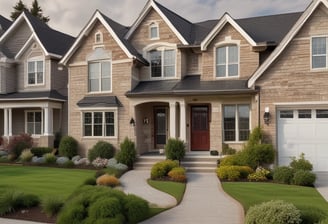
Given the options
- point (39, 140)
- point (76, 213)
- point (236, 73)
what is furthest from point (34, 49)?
point (76, 213)

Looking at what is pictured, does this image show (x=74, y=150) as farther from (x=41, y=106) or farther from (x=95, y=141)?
(x=41, y=106)

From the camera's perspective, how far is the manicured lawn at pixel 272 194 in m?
10.2

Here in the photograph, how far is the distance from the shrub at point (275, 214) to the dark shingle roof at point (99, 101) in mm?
13953

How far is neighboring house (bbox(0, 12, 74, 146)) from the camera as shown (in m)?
23.2

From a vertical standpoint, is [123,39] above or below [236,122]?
above

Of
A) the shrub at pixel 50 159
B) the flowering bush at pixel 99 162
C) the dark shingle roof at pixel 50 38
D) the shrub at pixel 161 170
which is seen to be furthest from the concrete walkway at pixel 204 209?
the dark shingle roof at pixel 50 38

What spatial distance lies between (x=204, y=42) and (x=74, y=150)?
968cm

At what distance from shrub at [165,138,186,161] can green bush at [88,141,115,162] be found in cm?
383

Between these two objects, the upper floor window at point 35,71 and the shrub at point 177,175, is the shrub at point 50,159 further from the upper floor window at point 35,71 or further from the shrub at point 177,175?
the shrub at point 177,175

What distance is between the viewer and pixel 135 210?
27.0ft

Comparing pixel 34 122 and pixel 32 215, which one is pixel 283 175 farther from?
pixel 34 122

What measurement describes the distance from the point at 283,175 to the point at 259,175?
0.99m

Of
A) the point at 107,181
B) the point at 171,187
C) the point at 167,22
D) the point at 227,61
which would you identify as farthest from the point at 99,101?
the point at 171,187

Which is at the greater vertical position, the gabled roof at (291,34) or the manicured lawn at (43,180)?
the gabled roof at (291,34)
